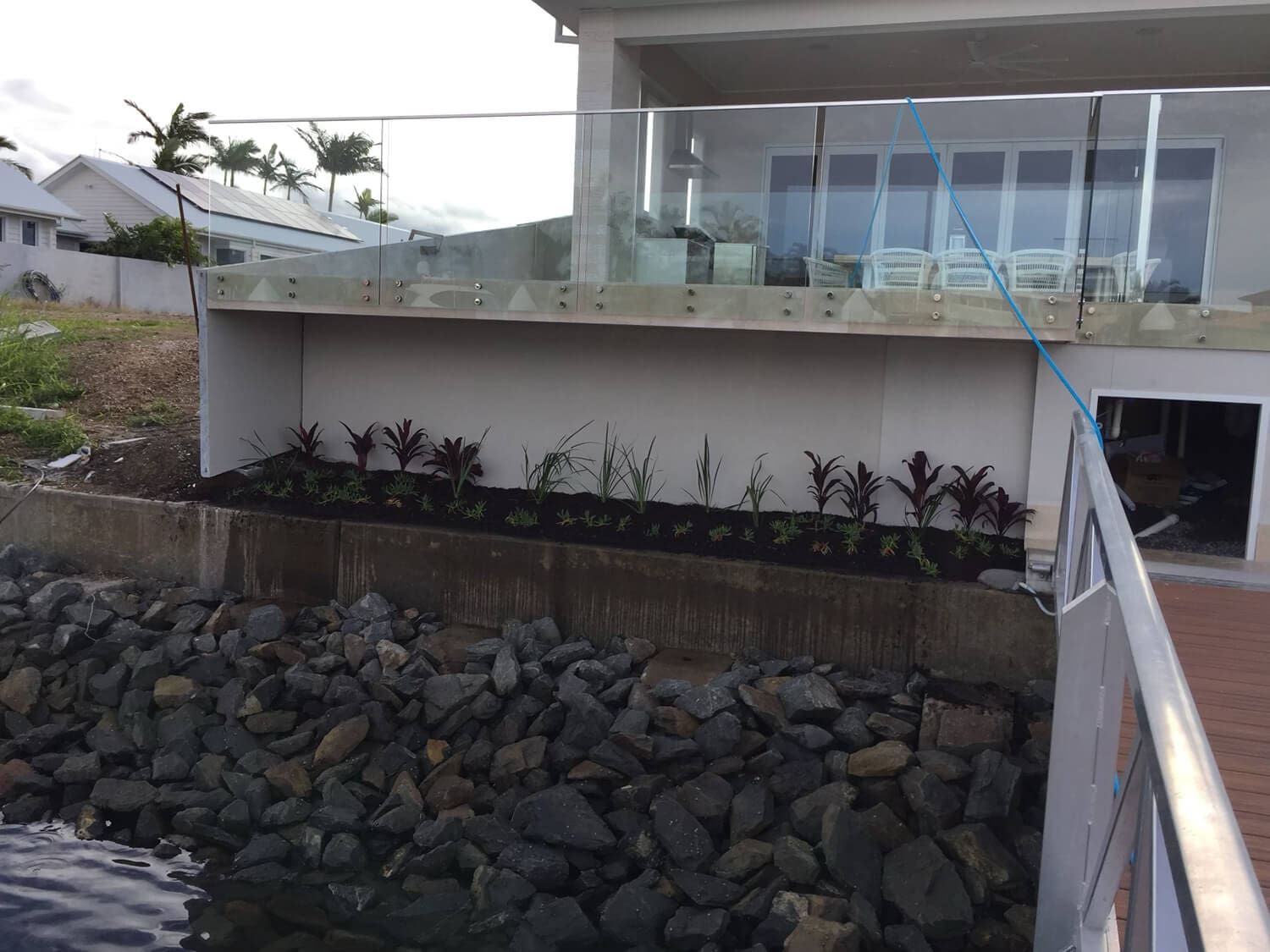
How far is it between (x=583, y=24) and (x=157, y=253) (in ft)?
69.0

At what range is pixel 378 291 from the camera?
342 inches

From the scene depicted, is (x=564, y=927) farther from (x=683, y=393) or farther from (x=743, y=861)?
(x=683, y=393)

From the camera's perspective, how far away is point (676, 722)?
21.5 ft

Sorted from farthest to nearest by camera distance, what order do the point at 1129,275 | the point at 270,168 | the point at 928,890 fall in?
the point at 270,168 < the point at 1129,275 < the point at 928,890

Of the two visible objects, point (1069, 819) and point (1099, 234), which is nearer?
point (1069, 819)

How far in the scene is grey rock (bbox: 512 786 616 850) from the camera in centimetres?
571

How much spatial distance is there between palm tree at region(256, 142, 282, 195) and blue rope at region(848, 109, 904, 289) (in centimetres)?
479

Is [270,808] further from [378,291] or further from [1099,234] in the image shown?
[1099,234]

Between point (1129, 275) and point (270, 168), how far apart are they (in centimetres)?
→ 704

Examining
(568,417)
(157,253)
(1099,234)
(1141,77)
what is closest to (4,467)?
(568,417)

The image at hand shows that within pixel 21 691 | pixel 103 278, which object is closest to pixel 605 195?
pixel 21 691

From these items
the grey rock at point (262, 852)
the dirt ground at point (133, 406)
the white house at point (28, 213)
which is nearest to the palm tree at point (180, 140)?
the white house at point (28, 213)

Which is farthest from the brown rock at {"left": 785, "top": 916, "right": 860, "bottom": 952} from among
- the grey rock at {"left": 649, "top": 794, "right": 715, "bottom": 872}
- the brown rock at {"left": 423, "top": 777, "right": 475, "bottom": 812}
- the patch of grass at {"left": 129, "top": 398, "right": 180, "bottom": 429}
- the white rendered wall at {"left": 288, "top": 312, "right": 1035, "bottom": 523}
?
the patch of grass at {"left": 129, "top": 398, "right": 180, "bottom": 429}

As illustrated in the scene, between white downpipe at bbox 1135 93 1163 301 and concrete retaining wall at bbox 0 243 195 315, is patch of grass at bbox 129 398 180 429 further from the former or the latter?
concrete retaining wall at bbox 0 243 195 315
